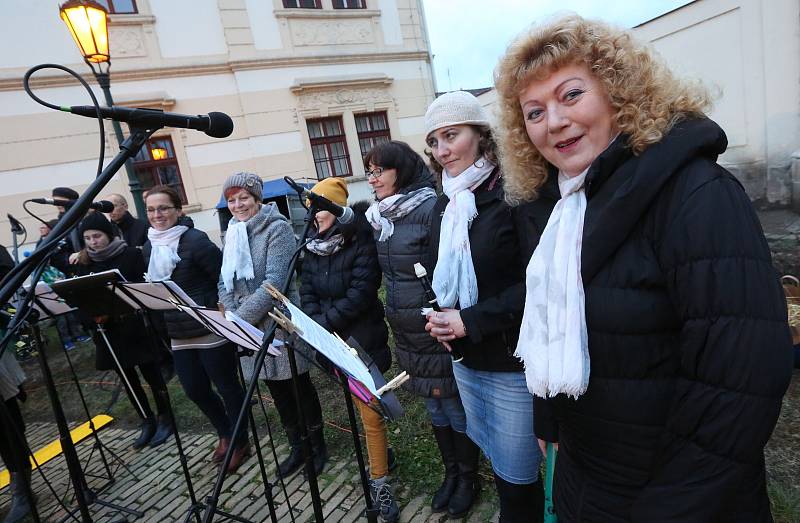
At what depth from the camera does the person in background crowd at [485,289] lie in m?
1.72

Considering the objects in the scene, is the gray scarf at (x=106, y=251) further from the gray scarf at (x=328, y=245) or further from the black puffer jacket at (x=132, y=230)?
the gray scarf at (x=328, y=245)

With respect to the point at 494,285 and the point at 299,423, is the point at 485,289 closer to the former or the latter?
the point at 494,285

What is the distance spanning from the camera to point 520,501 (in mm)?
1809

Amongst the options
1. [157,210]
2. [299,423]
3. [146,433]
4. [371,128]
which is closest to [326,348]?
[299,423]

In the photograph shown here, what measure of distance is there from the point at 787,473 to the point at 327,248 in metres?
2.74

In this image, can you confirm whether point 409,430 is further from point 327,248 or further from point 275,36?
point 275,36

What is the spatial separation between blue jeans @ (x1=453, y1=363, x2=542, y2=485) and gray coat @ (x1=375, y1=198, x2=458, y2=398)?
0.90 ft

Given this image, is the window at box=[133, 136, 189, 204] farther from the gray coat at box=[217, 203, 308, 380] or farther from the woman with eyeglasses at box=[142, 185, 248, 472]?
the gray coat at box=[217, 203, 308, 380]

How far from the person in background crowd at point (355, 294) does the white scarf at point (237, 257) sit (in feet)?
1.56

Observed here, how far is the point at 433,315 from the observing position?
5.88 feet

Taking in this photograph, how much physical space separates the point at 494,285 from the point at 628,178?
854 millimetres

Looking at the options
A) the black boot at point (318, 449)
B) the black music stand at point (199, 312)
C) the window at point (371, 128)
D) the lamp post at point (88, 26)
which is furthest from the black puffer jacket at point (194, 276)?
the window at point (371, 128)

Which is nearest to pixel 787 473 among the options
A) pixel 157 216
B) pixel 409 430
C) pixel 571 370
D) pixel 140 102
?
pixel 571 370

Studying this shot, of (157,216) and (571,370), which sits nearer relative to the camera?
(571,370)
